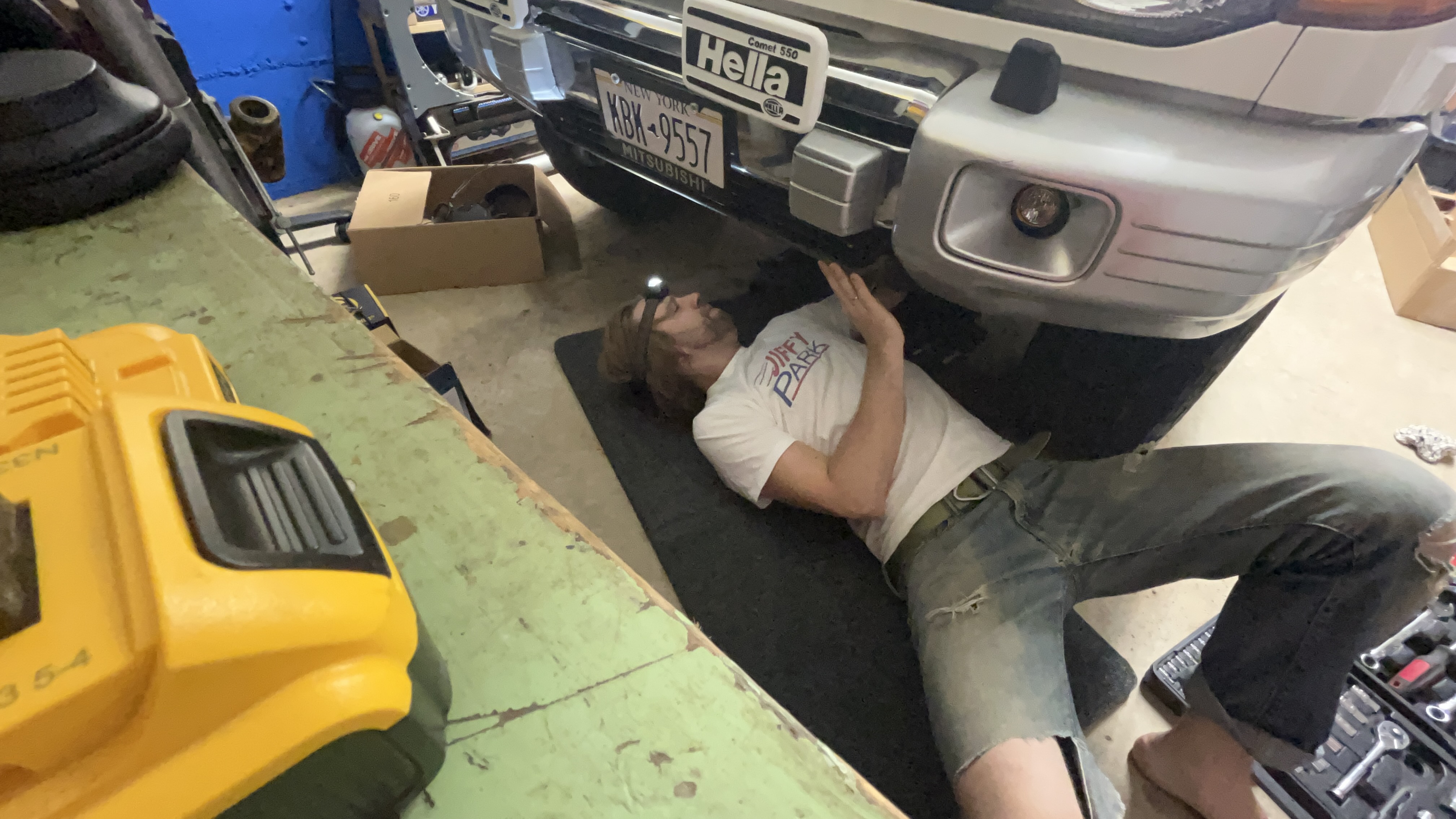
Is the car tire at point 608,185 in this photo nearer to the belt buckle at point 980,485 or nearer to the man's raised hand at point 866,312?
the man's raised hand at point 866,312

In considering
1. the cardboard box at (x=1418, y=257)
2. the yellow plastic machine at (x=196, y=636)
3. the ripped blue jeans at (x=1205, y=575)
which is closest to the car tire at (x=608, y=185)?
the ripped blue jeans at (x=1205, y=575)

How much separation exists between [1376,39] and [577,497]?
1408 millimetres

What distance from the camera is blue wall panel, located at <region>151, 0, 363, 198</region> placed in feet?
7.00

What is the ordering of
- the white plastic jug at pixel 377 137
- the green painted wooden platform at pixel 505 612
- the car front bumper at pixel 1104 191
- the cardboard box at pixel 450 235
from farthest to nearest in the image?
the white plastic jug at pixel 377 137 → the cardboard box at pixel 450 235 → the car front bumper at pixel 1104 191 → the green painted wooden platform at pixel 505 612

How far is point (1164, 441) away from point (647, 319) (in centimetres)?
124

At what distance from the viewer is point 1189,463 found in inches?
39.9

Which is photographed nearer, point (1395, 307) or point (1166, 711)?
point (1166, 711)

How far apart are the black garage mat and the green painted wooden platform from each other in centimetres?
71

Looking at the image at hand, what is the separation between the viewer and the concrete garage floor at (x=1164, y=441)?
1.32 m

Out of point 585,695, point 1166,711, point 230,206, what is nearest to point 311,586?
point 585,695

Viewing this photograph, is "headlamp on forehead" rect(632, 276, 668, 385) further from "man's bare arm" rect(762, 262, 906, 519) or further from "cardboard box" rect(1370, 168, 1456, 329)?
"cardboard box" rect(1370, 168, 1456, 329)

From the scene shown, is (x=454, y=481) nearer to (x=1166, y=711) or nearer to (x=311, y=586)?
(x=311, y=586)

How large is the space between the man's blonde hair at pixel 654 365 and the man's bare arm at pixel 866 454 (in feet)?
1.12

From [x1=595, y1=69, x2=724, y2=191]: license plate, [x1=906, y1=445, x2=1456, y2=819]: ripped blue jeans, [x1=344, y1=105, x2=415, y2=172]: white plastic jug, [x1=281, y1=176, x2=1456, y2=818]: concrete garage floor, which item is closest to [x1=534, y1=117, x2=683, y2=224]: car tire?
[x1=281, y1=176, x2=1456, y2=818]: concrete garage floor
